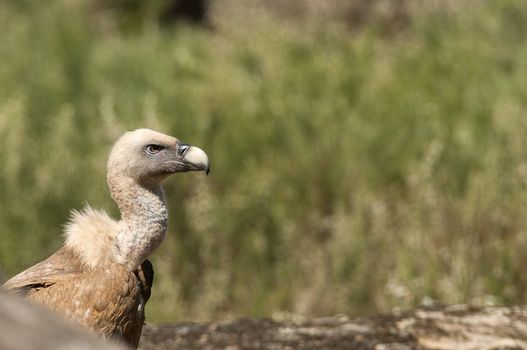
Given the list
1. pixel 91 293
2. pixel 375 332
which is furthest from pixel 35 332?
pixel 375 332

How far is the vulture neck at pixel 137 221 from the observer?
3.46 m

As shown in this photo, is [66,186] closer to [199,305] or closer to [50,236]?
[50,236]

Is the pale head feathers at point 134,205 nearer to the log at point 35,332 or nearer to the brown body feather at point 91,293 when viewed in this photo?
the brown body feather at point 91,293

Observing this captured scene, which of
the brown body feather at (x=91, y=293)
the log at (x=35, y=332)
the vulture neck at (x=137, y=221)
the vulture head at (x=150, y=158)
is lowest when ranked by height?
the log at (x=35, y=332)

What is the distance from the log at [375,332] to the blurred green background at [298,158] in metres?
0.74

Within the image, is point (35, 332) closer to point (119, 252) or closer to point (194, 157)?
point (119, 252)

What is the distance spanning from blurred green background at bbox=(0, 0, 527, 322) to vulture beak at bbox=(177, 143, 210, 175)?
6.92 feet

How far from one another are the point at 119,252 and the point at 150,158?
33 centimetres

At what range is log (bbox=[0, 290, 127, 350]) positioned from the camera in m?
1.50

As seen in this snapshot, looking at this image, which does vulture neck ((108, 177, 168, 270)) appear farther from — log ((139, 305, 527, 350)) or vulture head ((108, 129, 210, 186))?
log ((139, 305, 527, 350))

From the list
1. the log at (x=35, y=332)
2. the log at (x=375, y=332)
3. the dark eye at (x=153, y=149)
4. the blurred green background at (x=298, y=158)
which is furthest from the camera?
the blurred green background at (x=298, y=158)

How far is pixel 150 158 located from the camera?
3.54 meters

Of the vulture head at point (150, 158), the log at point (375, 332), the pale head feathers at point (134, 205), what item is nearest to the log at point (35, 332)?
the pale head feathers at point (134, 205)

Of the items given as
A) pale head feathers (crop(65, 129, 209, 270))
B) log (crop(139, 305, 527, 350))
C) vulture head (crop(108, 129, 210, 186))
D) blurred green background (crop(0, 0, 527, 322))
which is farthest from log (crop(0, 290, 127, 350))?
blurred green background (crop(0, 0, 527, 322))
